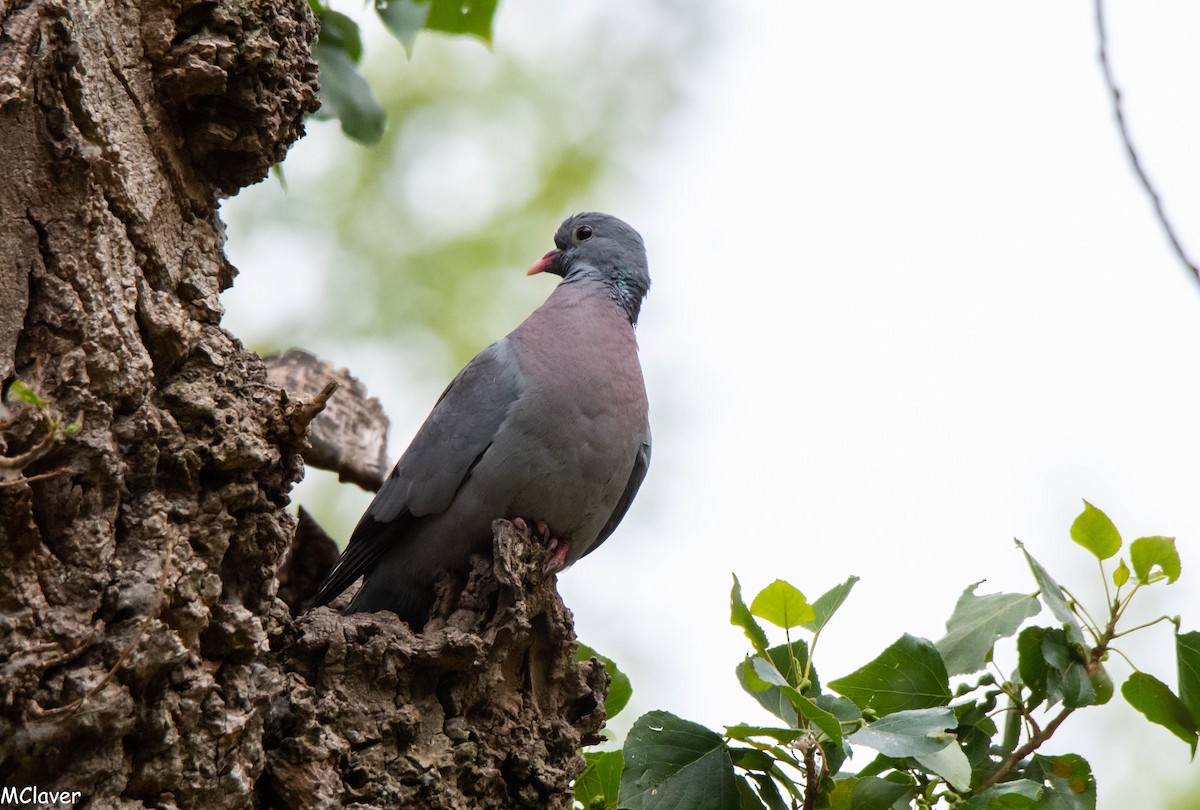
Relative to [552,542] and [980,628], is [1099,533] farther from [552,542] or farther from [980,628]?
[552,542]

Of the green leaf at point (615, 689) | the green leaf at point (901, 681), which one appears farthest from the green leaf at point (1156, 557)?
the green leaf at point (615, 689)

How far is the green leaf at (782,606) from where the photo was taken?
272 cm

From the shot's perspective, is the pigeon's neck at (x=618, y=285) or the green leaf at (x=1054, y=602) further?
the pigeon's neck at (x=618, y=285)

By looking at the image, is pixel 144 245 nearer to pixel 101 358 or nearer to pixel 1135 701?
pixel 101 358

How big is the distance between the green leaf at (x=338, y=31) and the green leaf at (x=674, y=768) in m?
2.71

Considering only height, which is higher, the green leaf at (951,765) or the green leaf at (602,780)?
the green leaf at (602,780)

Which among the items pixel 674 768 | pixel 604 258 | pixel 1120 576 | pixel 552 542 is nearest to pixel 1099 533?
pixel 1120 576

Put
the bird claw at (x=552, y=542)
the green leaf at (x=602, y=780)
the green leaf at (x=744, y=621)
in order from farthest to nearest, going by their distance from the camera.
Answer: the bird claw at (x=552, y=542) < the green leaf at (x=602, y=780) < the green leaf at (x=744, y=621)

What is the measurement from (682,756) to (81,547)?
1501mm

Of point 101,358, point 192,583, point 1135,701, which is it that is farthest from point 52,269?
point 1135,701

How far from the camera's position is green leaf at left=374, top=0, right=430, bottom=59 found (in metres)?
4.09

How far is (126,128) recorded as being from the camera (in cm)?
258

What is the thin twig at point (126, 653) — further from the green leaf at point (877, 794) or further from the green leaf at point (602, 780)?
the green leaf at point (877, 794)

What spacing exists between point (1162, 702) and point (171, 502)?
244cm
